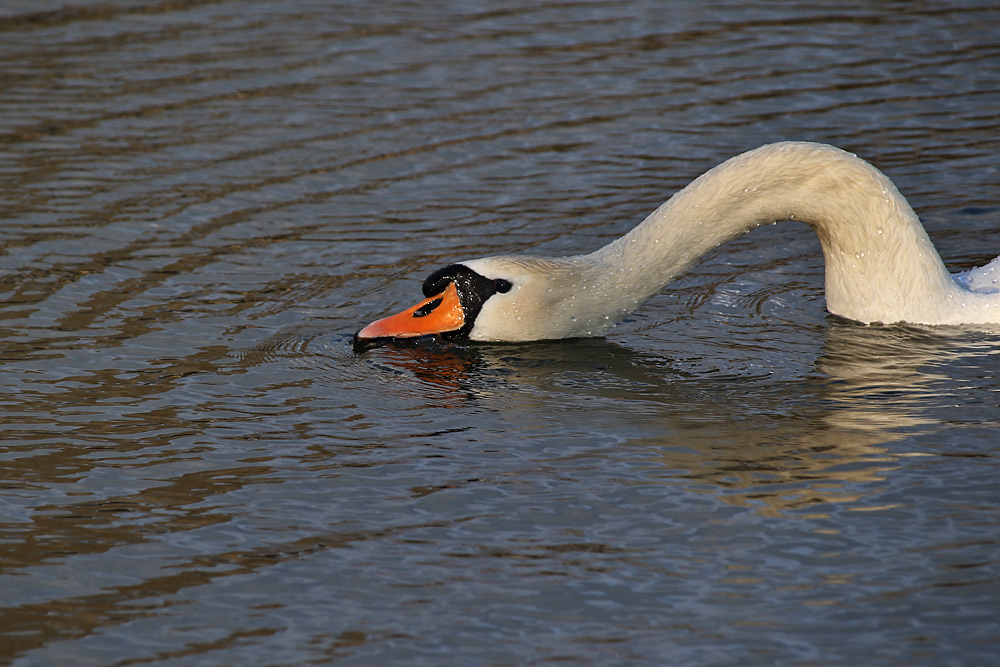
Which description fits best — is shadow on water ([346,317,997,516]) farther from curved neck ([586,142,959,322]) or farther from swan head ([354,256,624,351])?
curved neck ([586,142,959,322])

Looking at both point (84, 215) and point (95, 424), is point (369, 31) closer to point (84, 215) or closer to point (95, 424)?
point (84, 215)

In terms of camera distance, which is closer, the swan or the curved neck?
the swan

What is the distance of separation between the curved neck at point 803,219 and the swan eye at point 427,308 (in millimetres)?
873

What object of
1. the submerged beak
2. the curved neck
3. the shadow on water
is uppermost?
the curved neck

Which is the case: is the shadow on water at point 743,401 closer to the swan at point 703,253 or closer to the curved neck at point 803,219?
the swan at point 703,253

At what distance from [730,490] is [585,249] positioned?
3.82 meters

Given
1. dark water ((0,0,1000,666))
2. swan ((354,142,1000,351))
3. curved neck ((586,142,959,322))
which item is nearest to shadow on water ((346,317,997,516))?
dark water ((0,0,1000,666))

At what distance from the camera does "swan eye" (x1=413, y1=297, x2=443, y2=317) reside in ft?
24.8

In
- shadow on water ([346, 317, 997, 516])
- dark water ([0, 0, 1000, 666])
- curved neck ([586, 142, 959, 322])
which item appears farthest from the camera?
curved neck ([586, 142, 959, 322])

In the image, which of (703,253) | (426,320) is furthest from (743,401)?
(426,320)

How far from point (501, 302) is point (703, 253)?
1.19 meters

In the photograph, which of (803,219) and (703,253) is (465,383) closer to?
(703,253)

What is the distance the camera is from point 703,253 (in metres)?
7.73

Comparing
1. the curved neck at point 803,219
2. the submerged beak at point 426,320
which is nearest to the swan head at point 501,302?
the submerged beak at point 426,320
